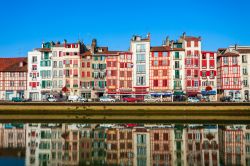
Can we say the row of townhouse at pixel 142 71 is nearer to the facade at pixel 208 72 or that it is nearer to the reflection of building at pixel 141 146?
the facade at pixel 208 72

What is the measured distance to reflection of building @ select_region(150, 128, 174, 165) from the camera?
26005 mm

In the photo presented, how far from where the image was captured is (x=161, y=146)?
31.7 metres

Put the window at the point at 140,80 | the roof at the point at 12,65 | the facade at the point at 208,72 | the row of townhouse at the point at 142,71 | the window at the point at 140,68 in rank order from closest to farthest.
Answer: the facade at the point at 208,72, the row of townhouse at the point at 142,71, the window at the point at 140,80, the window at the point at 140,68, the roof at the point at 12,65

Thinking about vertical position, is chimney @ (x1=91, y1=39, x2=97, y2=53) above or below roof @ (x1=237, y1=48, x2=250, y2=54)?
above

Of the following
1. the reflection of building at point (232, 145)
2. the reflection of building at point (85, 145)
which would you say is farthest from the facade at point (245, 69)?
the reflection of building at point (85, 145)

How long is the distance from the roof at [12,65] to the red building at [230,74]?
157 feet

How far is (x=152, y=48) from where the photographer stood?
88.5 m

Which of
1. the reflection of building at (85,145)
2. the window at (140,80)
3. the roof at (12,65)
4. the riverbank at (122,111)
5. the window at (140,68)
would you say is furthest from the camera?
the roof at (12,65)

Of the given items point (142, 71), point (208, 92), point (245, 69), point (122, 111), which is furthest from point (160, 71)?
point (122, 111)

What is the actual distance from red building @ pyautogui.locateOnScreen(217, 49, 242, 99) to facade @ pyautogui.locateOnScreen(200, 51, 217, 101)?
2893 mm

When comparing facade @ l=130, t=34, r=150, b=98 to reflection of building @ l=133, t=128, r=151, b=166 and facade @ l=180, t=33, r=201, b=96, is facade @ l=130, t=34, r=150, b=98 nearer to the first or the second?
facade @ l=180, t=33, r=201, b=96

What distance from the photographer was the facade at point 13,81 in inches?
3696

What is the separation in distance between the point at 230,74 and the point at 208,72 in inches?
212

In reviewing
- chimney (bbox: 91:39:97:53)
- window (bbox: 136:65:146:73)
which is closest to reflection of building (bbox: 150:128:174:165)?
window (bbox: 136:65:146:73)
